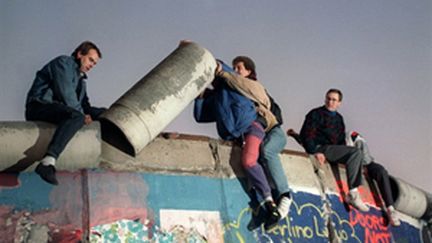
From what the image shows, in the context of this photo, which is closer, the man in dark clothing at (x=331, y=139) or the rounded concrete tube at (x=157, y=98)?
the rounded concrete tube at (x=157, y=98)

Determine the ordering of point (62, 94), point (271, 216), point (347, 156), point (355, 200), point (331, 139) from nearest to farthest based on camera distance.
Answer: point (62, 94), point (271, 216), point (355, 200), point (347, 156), point (331, 139)

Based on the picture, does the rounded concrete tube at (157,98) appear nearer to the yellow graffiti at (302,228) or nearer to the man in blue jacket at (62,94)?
the man in blue jacket at (62,94)

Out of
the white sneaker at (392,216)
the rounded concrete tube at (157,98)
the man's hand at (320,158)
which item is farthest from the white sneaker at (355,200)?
the rounded concrete tube at (157,98)

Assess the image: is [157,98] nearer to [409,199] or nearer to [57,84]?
[57,84]

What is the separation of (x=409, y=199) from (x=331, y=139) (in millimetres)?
1847

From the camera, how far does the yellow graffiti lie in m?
6.69

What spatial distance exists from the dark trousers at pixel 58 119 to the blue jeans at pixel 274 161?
2.22 metres

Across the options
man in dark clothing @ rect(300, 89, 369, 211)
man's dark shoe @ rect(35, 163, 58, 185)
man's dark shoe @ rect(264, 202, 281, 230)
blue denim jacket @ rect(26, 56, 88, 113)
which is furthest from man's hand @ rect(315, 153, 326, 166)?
man's dark shoe @ rect(35, 163, 58, 185)

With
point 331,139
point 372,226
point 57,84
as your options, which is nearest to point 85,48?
point 57,84

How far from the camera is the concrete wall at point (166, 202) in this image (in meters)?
5.64

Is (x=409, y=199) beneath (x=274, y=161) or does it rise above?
beneath

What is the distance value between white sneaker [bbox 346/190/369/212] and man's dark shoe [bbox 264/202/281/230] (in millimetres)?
1700

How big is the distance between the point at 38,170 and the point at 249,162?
244cm

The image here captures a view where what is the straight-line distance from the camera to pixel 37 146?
583 centimetres
